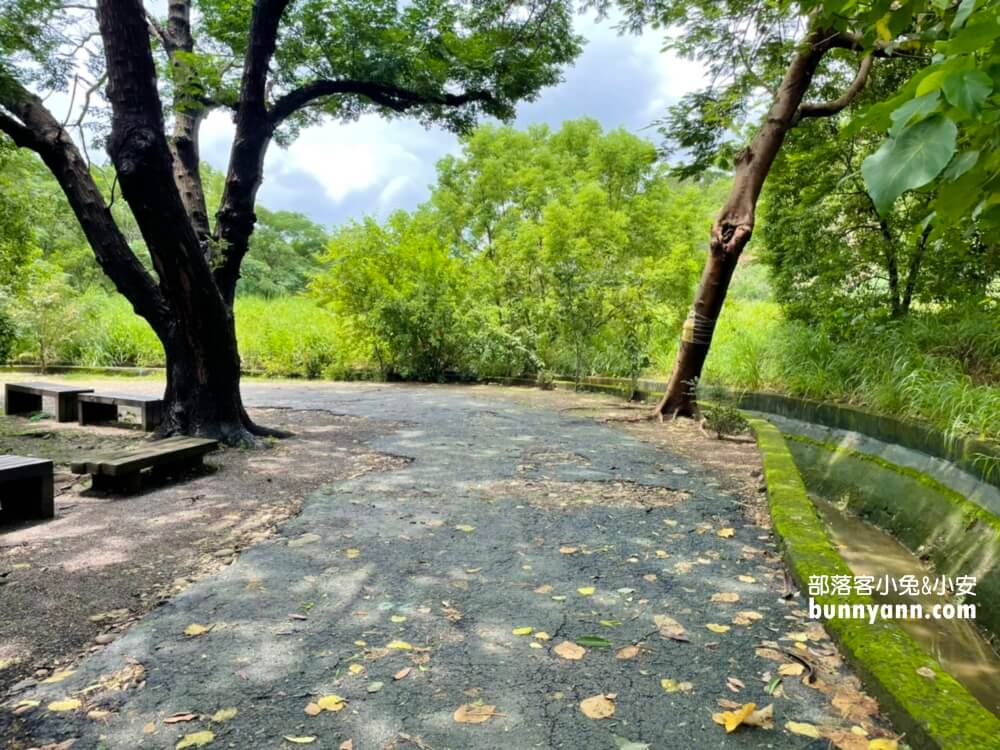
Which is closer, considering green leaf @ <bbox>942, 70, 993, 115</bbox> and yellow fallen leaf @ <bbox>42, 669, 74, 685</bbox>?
green leaf @ <bbox>942, 70, 993, 115</bbox>

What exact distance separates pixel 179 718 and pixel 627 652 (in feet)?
4.67

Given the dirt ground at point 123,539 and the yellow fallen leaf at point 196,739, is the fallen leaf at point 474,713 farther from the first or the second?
the dirt ground at point 123,539

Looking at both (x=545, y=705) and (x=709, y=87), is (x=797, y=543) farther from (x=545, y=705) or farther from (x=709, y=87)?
(x=709, y=87)

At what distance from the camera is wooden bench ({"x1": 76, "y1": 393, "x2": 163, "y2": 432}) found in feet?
20.8

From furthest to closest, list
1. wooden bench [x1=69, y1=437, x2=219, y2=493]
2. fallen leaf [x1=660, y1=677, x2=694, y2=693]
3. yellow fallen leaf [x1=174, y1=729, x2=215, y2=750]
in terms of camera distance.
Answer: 1. wooden bench [x1=69, y1=437, x2=219, y2=493]
2. fallen leaf [x1=660, y1=677, x2=694, y2=693]
3. yellow fallen leaf [x1=174, y1=729, x2=215, y2=750]

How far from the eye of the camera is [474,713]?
175 cm

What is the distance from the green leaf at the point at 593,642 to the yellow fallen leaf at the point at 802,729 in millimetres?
620

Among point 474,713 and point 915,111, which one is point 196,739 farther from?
point 915,111

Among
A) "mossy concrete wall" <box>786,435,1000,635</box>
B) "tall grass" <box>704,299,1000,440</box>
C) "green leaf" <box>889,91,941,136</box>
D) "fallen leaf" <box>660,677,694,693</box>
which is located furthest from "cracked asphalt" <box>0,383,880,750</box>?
"tall grass" <box>704,299,1000,440</box>

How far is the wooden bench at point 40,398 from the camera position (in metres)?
7.00

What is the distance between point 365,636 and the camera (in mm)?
2168

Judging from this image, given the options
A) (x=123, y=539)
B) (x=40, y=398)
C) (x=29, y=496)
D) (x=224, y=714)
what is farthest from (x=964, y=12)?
(x=40, y=398)

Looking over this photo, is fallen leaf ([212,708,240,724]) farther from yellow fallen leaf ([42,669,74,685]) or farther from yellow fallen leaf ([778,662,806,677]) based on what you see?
yellow fallen leaf ([778,662,806,677])

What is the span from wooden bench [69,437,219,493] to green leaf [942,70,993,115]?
4443mm
